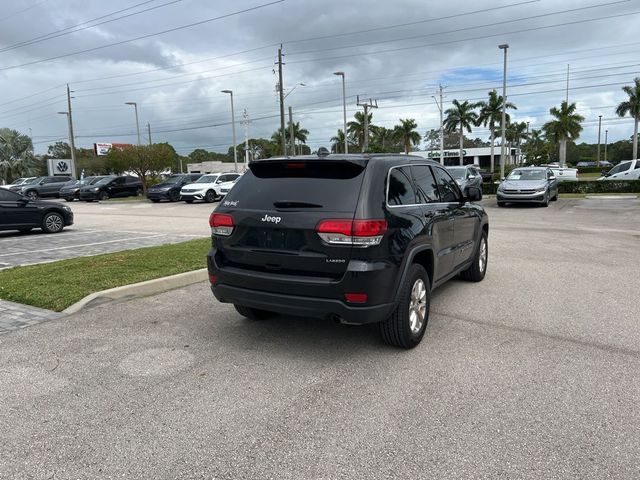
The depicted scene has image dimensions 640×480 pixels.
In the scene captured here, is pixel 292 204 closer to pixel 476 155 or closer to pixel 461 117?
pixel 461 117

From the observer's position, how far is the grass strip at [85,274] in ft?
20.2

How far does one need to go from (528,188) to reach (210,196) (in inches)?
644

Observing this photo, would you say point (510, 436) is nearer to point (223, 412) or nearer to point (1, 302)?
point (223, 412)

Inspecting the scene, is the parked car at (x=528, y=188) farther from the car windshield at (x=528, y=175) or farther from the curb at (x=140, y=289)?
the curb at (x=140, y=289)

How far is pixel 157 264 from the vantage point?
7.91 metres

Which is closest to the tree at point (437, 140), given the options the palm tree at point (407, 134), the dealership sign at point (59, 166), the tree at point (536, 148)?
the tree at point (536, 148)

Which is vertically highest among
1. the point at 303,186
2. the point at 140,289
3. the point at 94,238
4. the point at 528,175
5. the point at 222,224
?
A: the point at 303,186

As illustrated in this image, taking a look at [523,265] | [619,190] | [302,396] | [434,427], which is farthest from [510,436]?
[619,190]

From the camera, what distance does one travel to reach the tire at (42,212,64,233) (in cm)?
1415

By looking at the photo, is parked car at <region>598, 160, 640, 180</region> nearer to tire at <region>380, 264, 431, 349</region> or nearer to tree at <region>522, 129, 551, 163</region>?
tire at <region>380, 264, 431, 349</region>

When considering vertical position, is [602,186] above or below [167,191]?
below

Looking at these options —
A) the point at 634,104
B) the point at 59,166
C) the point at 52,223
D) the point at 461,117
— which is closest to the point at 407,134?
the point at 461,117

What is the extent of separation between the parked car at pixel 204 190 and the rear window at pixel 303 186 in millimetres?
23541

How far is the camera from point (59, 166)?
56438mm
